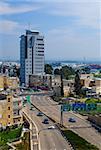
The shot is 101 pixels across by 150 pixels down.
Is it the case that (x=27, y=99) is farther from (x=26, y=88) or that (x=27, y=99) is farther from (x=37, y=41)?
(x=37, y=41)

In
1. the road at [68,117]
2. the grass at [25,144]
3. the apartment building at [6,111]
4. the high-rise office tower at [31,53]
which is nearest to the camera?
the grass at [25,144]

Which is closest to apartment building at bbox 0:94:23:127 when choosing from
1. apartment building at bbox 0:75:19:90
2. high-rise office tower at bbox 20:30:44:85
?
apartment building at bbox 0:75:19:90

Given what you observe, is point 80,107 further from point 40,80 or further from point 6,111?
Result: point 40,80

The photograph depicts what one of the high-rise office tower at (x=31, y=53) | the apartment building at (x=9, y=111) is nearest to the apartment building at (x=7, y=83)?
the high-rise office tower at (x=31, y=53)

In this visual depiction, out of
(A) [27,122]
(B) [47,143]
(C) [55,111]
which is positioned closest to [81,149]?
(B) [47,143]

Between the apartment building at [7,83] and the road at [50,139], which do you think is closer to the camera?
the road at [50,139]

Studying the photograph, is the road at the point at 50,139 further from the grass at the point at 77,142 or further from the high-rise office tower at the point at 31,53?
the high-rise office tower at the point at 31,53
